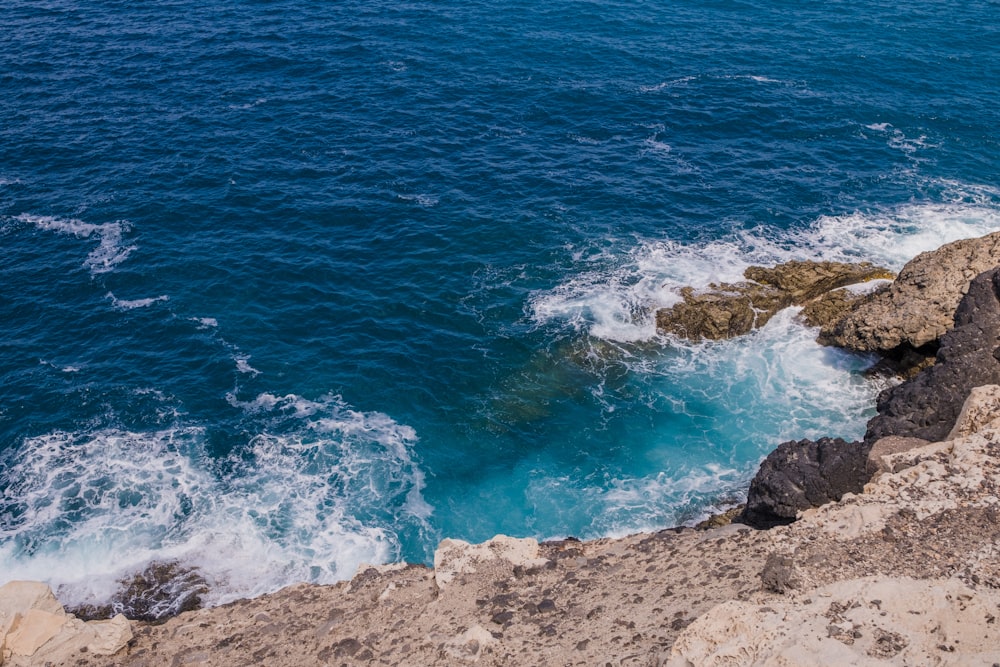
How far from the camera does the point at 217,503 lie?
47000mm

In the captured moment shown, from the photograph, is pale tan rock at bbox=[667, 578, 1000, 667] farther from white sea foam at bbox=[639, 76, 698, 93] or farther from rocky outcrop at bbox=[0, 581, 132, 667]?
white sea foam at bbox=[639, 76, 698, 93]

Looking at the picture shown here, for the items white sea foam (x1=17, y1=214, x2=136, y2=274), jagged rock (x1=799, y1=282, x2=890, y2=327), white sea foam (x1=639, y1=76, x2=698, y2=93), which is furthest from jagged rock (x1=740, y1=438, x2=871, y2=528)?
white sea foam (x1=639, y1=76, x2=698, y2=93)

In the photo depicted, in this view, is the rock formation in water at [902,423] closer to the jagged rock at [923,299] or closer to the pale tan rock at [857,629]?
the jagged rock at [923,299]

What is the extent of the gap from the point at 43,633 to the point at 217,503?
47.9 ft

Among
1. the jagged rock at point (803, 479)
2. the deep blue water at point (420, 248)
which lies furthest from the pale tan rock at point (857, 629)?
the deep blue water at point (420, 248)

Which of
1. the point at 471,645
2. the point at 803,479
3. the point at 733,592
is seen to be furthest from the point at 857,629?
the point at 471,645

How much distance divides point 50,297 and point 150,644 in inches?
1478

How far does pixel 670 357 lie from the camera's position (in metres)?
56.7

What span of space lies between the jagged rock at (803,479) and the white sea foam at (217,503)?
1908 cm

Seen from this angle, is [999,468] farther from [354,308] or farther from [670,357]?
[354,308]

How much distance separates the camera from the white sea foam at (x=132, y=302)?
2397 inches

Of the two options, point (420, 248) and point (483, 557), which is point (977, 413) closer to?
point (483, 557)

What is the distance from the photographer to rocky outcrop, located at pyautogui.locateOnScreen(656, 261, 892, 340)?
58.1 m

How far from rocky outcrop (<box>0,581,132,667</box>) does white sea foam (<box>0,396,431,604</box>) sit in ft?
29.5
